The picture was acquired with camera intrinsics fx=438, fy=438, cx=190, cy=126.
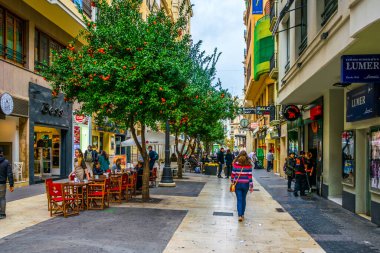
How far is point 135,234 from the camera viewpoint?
852cm

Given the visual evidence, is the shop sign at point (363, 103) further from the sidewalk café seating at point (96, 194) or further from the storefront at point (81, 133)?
the storefront at point (81, 133)

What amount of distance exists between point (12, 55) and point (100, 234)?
474 inches

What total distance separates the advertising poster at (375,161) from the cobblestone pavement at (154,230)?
201cm

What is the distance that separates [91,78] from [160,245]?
18.4ft

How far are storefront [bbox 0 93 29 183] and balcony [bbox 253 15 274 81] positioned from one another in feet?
65.8

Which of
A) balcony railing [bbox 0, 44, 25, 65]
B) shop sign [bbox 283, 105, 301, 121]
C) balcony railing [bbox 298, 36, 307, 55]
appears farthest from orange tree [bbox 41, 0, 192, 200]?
shop sign [bbox 283, 105, 301, 121]

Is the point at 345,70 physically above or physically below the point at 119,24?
below

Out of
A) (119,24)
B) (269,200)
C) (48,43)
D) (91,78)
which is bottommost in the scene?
(269,200)

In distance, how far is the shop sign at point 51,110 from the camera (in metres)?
20.0

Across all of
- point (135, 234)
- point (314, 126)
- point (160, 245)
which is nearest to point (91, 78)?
point (135, 234)

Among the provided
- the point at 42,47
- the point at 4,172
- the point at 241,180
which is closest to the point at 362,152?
the point at 241,180

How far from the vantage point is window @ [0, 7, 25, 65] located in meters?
17.1

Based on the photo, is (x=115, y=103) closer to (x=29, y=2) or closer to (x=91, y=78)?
(x=91, y=78)

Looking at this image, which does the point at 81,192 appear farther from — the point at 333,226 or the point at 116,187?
the point at 333,226
